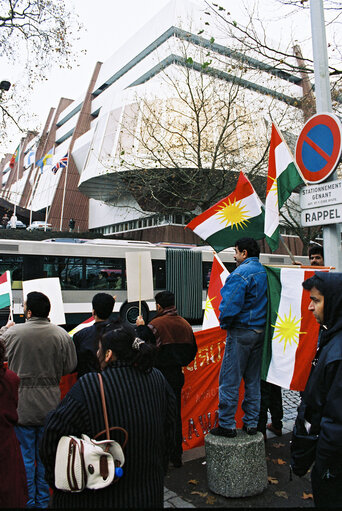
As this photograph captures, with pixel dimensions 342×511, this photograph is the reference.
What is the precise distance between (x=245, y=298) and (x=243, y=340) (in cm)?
39

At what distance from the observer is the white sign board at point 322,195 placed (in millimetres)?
3947

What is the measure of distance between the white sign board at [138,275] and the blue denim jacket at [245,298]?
1495 millimetres

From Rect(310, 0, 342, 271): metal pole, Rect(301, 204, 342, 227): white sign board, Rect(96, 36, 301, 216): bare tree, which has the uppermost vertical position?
Rect(96, 36, 301, 216): bare tree

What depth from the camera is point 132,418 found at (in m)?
2.04

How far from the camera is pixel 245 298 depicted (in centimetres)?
391

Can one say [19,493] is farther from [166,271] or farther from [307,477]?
[166,271]

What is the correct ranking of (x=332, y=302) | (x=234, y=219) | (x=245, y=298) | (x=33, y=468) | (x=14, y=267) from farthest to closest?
(x=14, y=267) → (x=234, y=219) → (x=245, y=298) → (x=33, y=468) → (x=332, y=302)

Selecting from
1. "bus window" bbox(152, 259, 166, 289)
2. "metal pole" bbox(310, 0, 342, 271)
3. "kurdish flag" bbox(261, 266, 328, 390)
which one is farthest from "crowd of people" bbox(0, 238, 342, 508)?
"bus window" bbox(152, 259, 166, 289)

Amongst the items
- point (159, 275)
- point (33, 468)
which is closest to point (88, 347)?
point (33, 468)

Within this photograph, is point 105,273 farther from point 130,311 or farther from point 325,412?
point 325,412

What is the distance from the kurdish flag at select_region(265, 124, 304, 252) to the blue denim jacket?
524mm

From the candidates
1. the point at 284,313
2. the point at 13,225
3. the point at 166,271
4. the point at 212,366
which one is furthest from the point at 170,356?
the point at 13,225

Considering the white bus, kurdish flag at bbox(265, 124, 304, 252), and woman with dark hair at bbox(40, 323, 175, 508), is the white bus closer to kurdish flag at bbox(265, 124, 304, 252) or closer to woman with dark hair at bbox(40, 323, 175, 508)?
kurdish flag at bbox(265, 124, 304, 252)

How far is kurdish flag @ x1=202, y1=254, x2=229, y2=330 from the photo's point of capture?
17.2 feet
